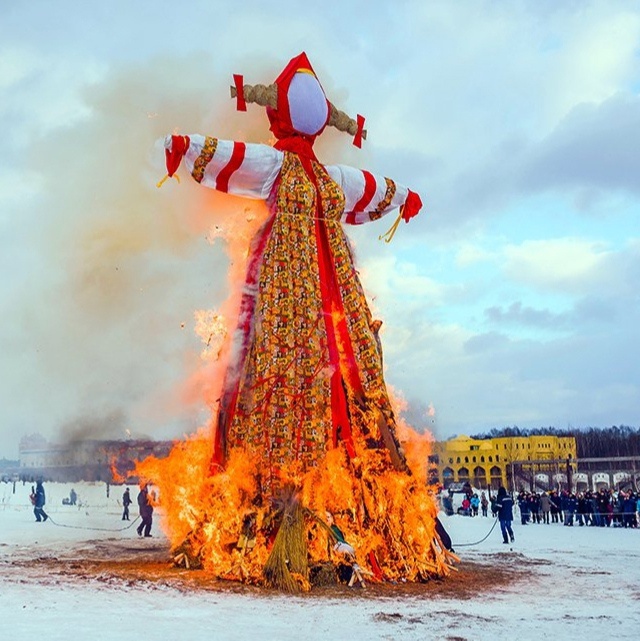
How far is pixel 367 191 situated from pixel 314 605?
6531 millimetres

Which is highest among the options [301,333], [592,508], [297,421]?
[301,333]

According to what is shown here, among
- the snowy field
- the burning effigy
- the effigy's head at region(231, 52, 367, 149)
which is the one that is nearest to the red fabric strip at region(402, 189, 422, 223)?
the burning effigy

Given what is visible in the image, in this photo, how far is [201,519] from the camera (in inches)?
404

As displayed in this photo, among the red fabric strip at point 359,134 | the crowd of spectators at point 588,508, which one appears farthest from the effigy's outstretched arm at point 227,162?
the crowd of spectators at point 588,508

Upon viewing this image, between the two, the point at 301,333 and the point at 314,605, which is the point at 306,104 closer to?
the point at 301,333

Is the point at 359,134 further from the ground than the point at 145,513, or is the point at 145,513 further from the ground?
the point at 359,134

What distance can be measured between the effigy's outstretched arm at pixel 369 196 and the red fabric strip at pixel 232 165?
1649 millimetres

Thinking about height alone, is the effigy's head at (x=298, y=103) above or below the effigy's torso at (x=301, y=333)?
above

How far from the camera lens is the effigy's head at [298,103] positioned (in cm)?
1082

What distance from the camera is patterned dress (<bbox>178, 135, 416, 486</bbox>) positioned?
967 cm

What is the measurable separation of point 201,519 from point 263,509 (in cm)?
139

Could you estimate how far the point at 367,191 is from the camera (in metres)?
11.6

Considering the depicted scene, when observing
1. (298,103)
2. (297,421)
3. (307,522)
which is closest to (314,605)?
(307,522)

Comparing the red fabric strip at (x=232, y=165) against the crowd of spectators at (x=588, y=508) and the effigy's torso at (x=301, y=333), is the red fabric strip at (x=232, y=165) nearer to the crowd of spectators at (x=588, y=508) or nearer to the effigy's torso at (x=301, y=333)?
the effigy's torso at (x=301, y=333)
